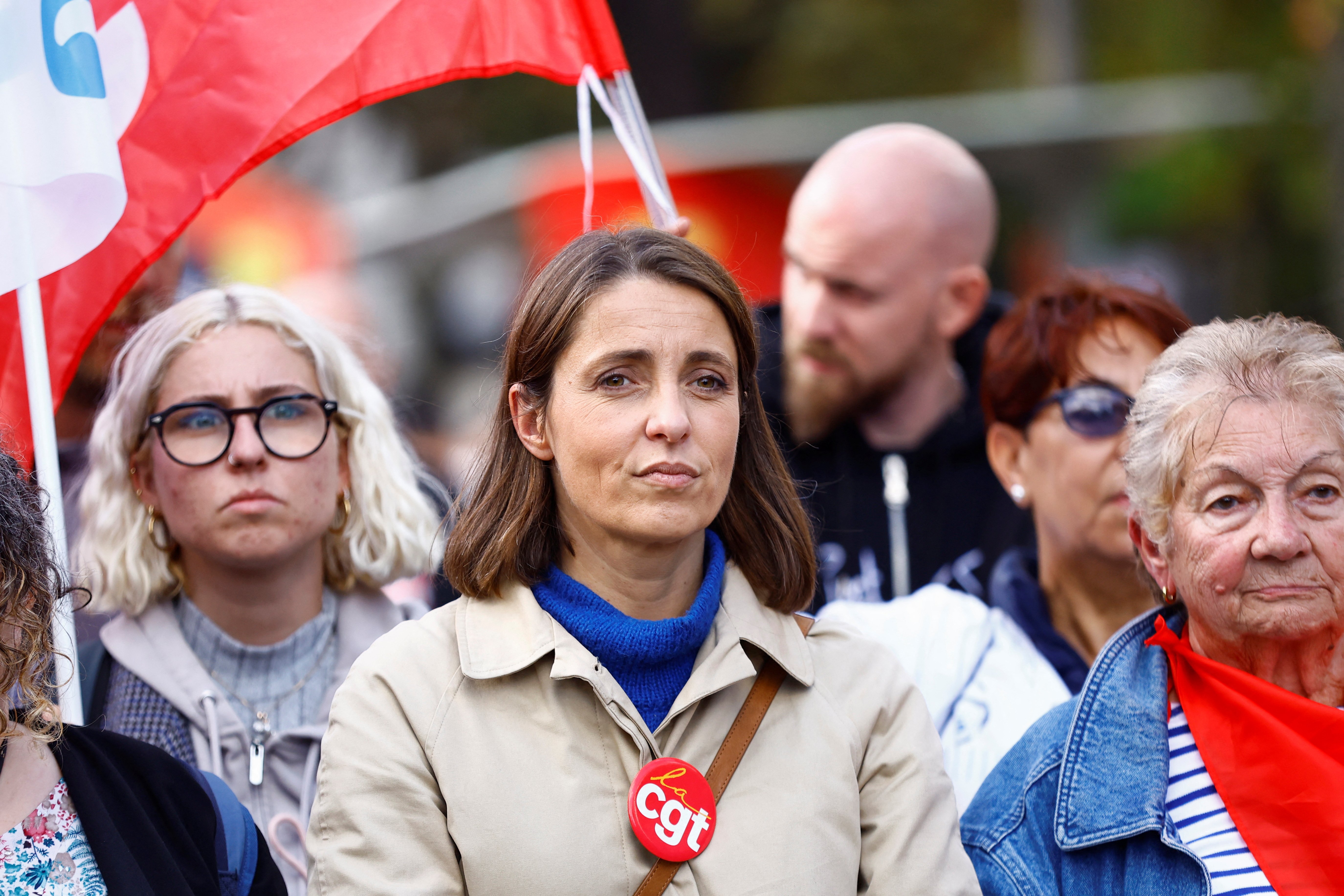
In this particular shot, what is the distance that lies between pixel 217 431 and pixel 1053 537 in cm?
208

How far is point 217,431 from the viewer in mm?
3160

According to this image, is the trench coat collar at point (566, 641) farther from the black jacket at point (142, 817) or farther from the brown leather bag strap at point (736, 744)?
the black jacket at point (142, 817)

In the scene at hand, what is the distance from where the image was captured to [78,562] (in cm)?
328

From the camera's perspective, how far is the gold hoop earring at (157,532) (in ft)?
10.8

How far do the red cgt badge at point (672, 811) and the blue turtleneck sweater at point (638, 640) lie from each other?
119 mm

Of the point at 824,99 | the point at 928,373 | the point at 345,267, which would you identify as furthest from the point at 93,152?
the point at 824,99

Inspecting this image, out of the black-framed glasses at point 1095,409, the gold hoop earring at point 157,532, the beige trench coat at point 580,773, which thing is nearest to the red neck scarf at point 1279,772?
the beige trench coat at point 580,773

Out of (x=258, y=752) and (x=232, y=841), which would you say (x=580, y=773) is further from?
(x=258, y=752)

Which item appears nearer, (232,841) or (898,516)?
(232,841)

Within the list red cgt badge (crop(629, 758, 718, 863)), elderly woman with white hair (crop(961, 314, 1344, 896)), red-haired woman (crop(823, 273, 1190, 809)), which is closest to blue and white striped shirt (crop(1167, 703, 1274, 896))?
elderly woman with white hair (crop(961, 314, 1344, 896))

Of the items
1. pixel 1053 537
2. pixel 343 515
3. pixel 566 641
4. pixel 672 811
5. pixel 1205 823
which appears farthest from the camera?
pixel 1053 537

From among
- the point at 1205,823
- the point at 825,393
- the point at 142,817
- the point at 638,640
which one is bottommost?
the point at 1205,823

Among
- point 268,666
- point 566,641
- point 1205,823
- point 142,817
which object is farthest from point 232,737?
A: point 1205,823

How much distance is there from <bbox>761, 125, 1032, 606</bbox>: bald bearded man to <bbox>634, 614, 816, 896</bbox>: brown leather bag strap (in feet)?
5.53
